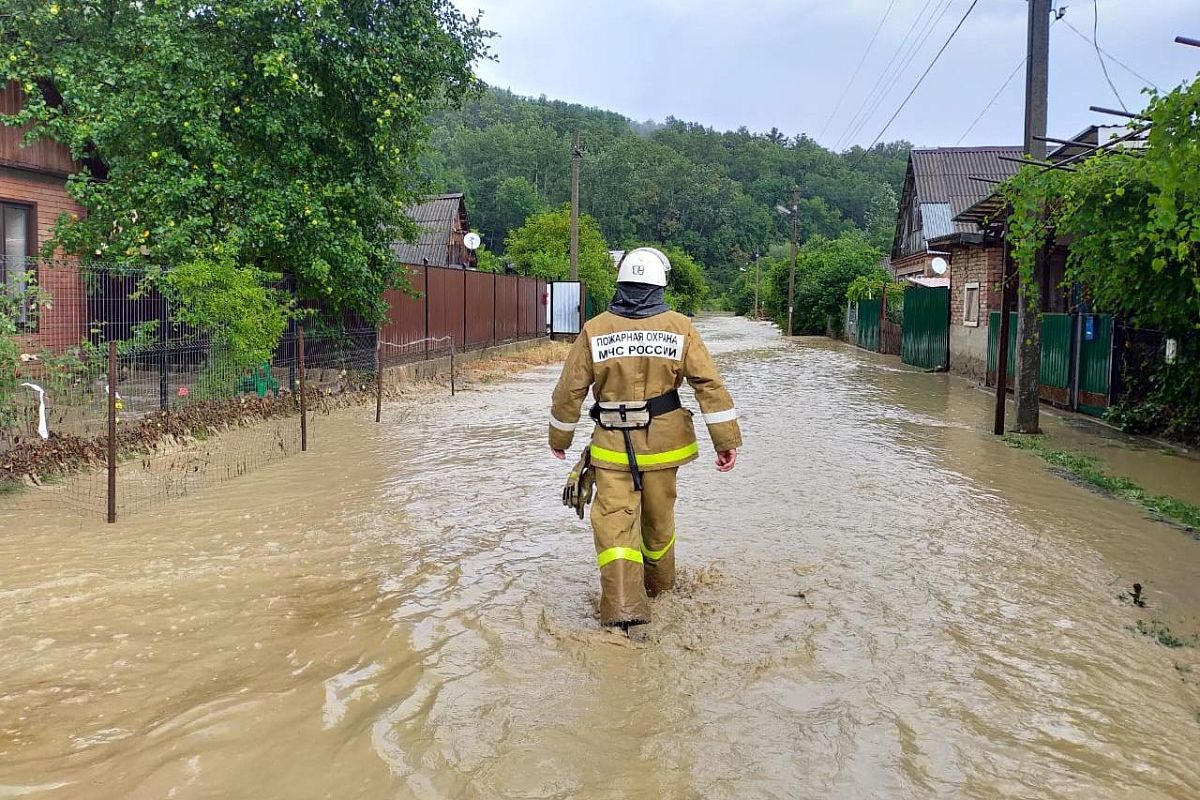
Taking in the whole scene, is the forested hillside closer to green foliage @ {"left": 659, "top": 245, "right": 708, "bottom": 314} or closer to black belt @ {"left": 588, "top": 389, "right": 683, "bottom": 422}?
green foliage @ {"left": 659, "top": 245, "right": 708, "bottom": 314}

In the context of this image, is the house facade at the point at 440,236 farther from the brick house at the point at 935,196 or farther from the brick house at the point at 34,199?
the brick house at the point at 34,199

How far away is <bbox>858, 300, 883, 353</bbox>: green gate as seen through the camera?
33.4m

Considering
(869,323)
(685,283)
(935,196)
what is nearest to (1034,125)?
(869,323)

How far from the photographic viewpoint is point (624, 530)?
5031mm

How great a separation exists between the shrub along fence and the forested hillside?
228ft

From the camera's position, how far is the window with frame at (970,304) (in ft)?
71.3

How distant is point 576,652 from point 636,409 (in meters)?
1.26

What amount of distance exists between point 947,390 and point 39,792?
18.3 m

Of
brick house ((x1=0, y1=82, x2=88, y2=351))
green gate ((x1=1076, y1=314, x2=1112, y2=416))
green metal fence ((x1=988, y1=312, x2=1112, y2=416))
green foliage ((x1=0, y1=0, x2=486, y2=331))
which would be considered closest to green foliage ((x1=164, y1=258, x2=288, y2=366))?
green foliage ((x1=0, y1=0, x2=486, y2=331))

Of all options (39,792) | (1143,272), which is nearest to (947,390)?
(1143,272)

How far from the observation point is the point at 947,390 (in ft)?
63.7

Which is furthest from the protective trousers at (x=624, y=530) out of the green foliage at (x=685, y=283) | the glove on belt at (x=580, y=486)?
the green foliage at (x=685, y=283)

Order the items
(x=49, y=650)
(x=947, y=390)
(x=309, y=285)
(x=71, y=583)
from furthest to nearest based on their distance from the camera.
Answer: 1. (x=947, y=390)
2. (x=309, y=285)
3. (x=71, y=583)
4. (x=49, y=650)

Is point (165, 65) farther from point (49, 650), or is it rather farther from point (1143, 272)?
point (1143, 272)
